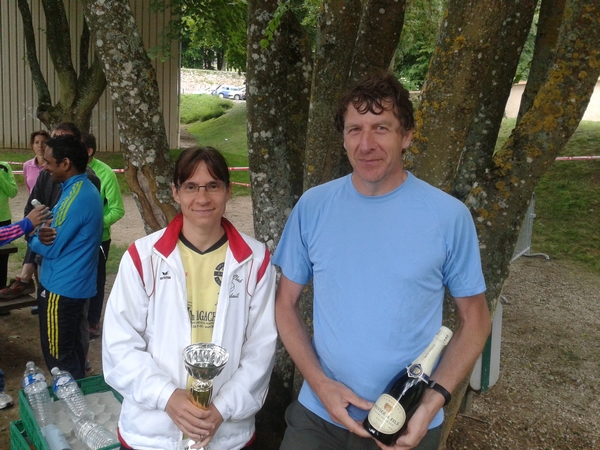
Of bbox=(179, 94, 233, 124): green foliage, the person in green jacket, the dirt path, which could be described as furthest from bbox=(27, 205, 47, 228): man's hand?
bbox=(179, 94, 233, 124): green foliage

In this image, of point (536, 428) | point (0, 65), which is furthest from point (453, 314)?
point (0, 65)

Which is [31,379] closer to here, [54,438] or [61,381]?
[61,381]

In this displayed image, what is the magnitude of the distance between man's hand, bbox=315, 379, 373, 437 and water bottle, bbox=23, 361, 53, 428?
72.7 inches

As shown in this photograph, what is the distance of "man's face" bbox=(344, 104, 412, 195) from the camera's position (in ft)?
7.32

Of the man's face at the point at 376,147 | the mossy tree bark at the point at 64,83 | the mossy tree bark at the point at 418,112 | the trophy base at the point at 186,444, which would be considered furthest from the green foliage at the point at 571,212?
the mossy tree bark at the point at 64,83

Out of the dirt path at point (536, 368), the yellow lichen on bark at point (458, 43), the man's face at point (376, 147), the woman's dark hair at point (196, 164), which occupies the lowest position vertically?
the dirt path at point (536, 368)

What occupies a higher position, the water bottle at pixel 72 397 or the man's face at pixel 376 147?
the man's face at pixel 376 147

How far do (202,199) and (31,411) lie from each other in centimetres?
162

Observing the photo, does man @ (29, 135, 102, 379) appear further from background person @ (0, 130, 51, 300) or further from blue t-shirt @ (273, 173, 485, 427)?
blue t-shirt @ (273, 173, 485, 427)

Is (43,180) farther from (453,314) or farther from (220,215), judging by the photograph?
(453,314)

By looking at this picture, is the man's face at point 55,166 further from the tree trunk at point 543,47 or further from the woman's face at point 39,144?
the tree trunk at point 543,47

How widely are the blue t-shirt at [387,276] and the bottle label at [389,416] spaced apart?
15cm

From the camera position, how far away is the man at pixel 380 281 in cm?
219

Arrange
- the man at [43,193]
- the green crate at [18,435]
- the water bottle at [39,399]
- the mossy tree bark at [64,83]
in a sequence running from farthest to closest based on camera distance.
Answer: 1. the mossy tree bark at [64,83]
2. the man at [43,193]
3. the water bottle at [39,399]
4. the green crate at [18,435]
